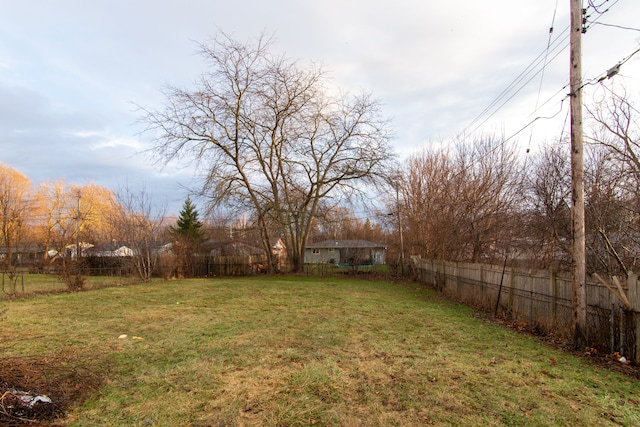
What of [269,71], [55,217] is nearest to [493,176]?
[269,71]

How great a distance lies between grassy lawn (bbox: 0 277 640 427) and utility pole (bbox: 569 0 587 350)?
89 centimetres

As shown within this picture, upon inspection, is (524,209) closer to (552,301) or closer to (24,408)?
(552,301)

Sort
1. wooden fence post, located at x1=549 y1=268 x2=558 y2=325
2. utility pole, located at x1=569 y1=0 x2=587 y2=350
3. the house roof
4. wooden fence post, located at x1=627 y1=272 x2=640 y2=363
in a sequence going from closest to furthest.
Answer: wooden fence post, located at x1=627 y1=272 x2=640 y2=363
utility pole, located at x1=569 y1=0 x2=587 y2=350
wooden fence post, located at x1=549 y1=268 x2=558 y2=325
the house roof

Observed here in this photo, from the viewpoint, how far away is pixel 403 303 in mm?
12211

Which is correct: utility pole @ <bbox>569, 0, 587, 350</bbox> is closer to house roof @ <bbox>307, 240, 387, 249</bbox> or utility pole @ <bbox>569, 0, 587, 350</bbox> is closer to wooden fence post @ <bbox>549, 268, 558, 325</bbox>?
wooden fence post @ <bbox>549, 268, 558, 325</bbox>

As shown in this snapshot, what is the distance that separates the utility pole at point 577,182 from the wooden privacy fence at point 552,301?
28cm

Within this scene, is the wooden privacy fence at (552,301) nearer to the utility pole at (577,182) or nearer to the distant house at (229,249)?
the utility pole at (577,182)

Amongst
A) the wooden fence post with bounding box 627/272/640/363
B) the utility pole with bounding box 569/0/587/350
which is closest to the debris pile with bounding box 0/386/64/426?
the wooden fence post with bounding box 627/272/640/363

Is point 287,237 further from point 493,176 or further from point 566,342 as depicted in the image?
point 566,342

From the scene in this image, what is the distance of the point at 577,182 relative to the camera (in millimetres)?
6441

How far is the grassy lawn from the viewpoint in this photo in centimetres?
368

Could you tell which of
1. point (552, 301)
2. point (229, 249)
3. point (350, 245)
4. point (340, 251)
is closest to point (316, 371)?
point (552, 301)

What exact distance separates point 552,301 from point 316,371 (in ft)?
18.6

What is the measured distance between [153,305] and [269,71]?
54.5ft
